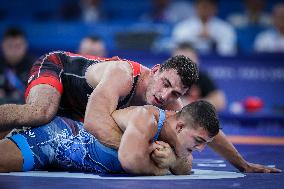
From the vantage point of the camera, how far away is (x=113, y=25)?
37.9ft

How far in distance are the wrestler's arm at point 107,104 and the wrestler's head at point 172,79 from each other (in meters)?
0.22

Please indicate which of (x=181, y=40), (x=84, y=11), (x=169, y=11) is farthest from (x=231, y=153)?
(x=84, y=11)

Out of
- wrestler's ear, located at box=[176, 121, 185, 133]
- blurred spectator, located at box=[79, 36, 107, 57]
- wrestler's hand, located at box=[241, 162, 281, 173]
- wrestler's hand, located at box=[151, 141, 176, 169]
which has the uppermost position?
blurred spectator, located at box=[79, 36, 107, 57]

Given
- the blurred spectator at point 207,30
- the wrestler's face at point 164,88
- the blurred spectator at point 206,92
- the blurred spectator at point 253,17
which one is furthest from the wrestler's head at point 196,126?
the blurred spectator at point 253,17

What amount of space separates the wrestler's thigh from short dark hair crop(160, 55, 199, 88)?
3.89 feet

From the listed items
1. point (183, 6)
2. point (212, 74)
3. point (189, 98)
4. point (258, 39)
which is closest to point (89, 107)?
point (189, 98)

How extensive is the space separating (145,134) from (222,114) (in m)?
5.02

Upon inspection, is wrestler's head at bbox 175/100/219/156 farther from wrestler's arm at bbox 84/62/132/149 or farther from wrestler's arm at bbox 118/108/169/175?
wrestler's arm at bbox 84/62/132/149

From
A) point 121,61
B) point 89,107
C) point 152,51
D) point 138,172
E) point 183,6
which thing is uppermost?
point 183,6

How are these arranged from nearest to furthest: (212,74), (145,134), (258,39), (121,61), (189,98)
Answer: (145,134), (121,61), (189,98), (212,74), (258,39)

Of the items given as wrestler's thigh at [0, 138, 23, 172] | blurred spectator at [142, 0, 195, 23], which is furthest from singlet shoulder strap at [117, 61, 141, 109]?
blurred spectator at [142, 0, 195, 23]

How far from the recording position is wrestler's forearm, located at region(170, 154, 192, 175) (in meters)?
4.92

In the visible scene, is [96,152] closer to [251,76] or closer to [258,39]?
[251,76]

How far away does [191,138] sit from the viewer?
463 centimetres
